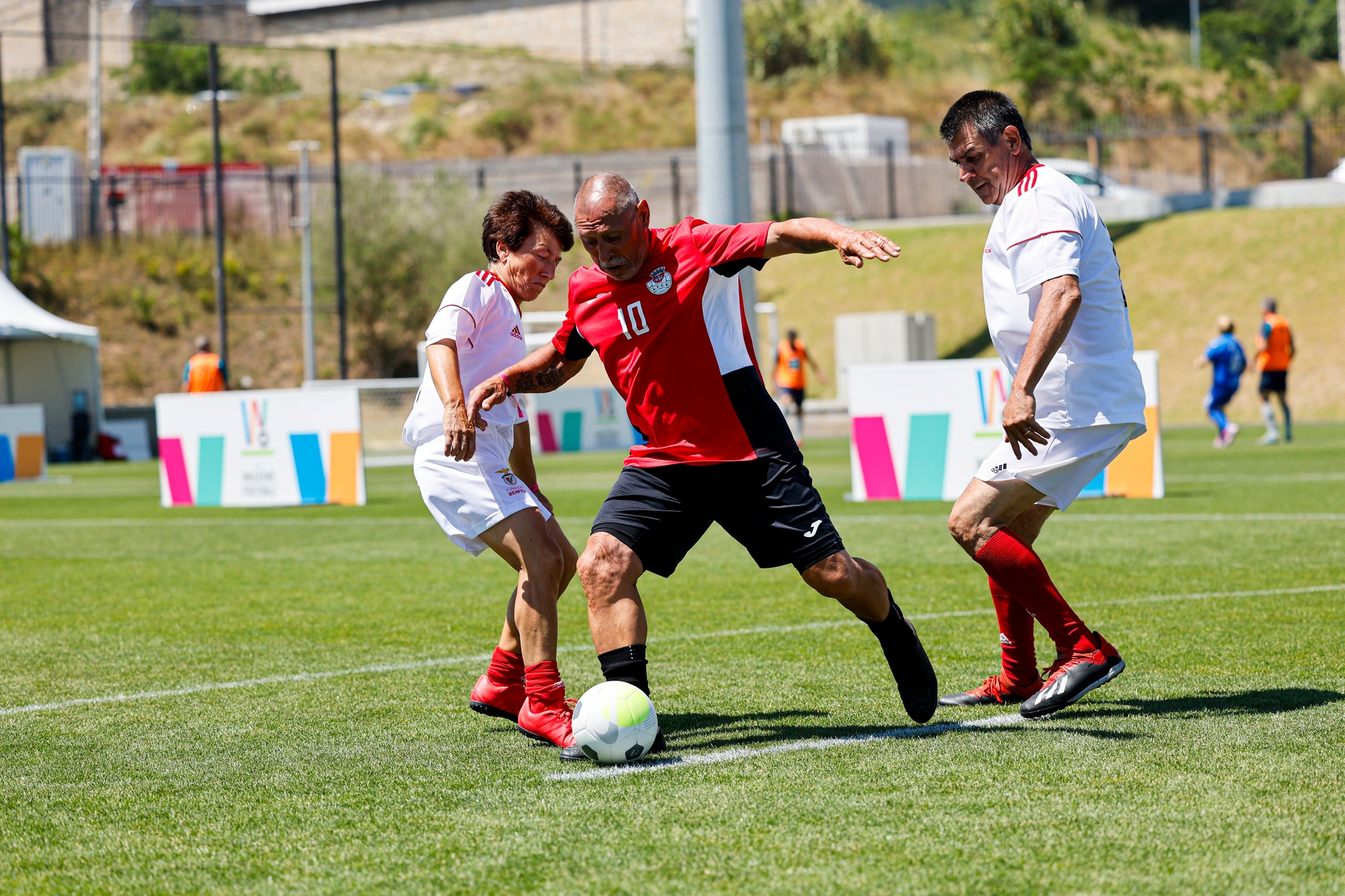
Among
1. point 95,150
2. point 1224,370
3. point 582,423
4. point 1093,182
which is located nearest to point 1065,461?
point 1224,370

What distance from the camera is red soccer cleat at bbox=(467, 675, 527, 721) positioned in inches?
217

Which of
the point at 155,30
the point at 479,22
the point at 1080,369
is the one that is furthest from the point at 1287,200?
the point at 155,30

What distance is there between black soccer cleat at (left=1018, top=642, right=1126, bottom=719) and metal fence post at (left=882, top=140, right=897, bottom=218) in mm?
37876

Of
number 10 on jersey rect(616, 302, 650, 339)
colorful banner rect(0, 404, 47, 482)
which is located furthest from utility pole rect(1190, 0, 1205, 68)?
number 10 on jersey rect(616, 302, 650, 339)

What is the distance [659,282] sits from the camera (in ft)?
16.0

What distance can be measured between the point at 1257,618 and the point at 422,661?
153 inches

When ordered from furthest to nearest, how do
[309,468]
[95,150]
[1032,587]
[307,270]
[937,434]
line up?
1. [95,150]
2. [307,270]
3. [309,468]
4. [937,434]
5. [1032,587]

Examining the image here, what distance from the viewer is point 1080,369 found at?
5.18 metres

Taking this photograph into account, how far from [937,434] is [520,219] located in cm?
886

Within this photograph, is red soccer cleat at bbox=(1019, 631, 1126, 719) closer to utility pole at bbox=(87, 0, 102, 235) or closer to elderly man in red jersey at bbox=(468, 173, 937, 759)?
elderly man in red jersey at bbox=(468, 173, 937, 759)

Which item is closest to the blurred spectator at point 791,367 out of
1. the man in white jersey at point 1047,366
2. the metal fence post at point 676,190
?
the metal fence post at point 676,190

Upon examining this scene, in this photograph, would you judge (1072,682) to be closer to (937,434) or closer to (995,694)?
(995,694)

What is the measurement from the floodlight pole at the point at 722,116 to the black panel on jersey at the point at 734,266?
862 centimetres

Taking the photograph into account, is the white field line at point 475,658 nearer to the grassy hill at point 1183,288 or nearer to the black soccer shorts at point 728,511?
the black soccer shorts at point 728,511
